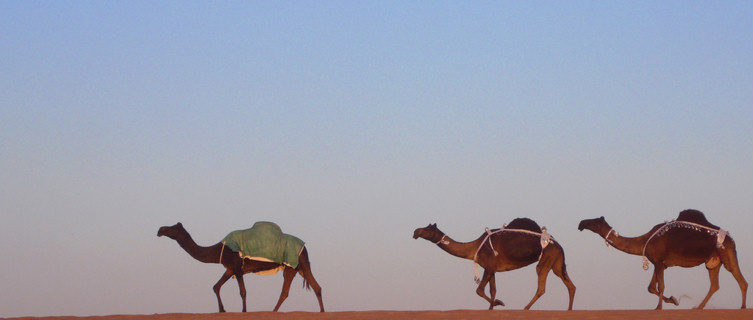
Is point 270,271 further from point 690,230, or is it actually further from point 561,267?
point 690,230

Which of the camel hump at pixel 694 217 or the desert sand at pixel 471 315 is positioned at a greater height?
the camel hump at pixel 694 217

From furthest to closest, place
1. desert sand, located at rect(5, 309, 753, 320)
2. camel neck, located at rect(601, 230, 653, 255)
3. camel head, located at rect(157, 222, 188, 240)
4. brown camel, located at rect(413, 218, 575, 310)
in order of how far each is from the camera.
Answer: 1. camel head, located at rect(157, 222, 188, 240)
2. camel neck, located at rect(601, 230, 653, 255)
3. brown camel, located at rect(413, 218, 575, 310)
4. desert sand, located at rect(5, 309, 753, 320)

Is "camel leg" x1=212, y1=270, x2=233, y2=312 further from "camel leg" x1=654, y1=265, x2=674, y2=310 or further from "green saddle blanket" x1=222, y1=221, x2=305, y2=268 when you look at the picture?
"camel leg" x1=654, y1=265, x2=674, y2=310

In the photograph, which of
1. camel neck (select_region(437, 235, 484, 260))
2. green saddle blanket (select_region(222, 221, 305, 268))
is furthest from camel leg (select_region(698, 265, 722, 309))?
green saddle blanket (select_region(222, 221, 305, 268))

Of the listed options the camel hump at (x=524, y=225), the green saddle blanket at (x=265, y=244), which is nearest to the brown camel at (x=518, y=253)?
the camel hump at (x=524, y=225)

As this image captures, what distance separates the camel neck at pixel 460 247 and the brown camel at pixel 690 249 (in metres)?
3.14

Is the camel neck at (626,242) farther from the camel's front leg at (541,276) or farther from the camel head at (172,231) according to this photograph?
the camel head at (172,231)

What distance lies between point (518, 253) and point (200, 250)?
6010 mm

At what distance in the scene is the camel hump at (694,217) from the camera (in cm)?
2430

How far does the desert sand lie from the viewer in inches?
839

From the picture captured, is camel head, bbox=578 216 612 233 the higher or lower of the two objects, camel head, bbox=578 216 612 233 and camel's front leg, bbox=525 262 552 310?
the higher

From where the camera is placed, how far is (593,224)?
26344 millimetres

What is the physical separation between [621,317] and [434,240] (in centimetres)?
615

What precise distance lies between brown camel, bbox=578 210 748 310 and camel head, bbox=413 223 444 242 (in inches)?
158
